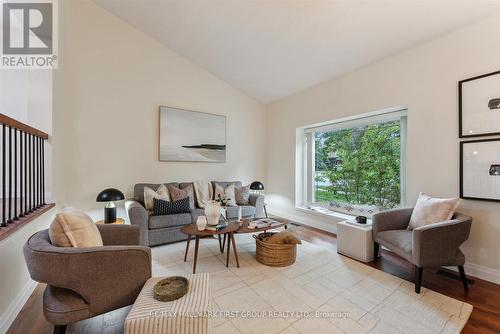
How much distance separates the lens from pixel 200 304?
1195 mm

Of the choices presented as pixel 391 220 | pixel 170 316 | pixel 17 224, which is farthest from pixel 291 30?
pixel 17 224

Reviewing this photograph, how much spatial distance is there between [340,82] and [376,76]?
0.57 meters

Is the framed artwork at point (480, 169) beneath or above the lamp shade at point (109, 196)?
above

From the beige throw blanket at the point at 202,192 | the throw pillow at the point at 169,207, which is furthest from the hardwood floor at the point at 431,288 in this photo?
the beige throw blanket at the point at 202,192

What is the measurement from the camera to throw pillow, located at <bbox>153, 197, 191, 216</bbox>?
10.2ft

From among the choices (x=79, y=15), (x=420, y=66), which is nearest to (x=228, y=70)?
(x=79, y=15)

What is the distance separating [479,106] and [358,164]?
160 centimetres

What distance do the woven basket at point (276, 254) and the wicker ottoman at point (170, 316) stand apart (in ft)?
4.38

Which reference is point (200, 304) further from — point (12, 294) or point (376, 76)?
point (376, 76)

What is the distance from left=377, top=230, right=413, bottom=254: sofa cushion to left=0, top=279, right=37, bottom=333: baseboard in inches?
127

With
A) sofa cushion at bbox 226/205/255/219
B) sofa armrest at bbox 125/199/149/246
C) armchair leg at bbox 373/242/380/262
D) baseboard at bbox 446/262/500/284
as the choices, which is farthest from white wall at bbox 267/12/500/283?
sofa armrest at bbox 125/199/149/246

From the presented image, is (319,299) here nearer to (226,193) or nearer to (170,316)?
(170,316)

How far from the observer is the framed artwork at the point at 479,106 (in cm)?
219

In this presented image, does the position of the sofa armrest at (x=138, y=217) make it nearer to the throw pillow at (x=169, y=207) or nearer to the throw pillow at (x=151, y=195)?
the throw pillow at (x=169, y=207)
